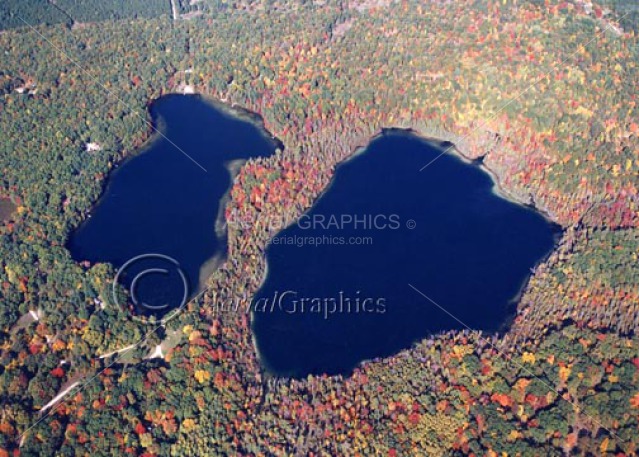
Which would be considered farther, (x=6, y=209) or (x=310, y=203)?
(x=6, y=209)

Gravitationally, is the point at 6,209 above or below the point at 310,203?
below

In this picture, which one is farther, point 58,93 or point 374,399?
point 58,93

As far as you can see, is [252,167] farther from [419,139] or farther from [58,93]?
[58,93]

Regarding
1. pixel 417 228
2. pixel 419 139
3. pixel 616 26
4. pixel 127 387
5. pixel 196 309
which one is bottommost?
pixel 127 387

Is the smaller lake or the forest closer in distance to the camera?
the forest

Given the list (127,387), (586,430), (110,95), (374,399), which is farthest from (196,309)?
(110,95)

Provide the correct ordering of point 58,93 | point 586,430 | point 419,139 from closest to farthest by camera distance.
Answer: point 586,430, point 419,139, point 58,93

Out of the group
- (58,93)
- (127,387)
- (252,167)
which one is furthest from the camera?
(58,93)

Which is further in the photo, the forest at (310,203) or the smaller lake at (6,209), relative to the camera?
the smaller lake at (6,209)
